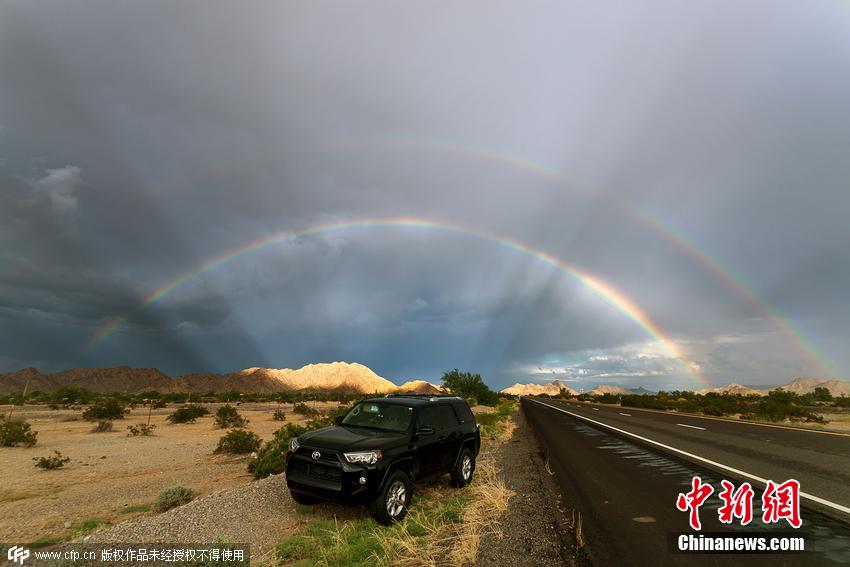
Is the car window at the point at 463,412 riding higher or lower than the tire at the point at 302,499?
higher

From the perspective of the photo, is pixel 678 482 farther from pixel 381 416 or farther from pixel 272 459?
pixel 272 459

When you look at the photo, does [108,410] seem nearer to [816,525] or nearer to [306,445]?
[306,445]

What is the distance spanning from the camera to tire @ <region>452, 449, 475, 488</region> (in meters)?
9.77

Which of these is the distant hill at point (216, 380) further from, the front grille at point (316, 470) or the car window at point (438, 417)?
the front grille at point (316, 470)

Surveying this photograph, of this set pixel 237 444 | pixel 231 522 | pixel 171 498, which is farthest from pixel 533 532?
pixel 237 444

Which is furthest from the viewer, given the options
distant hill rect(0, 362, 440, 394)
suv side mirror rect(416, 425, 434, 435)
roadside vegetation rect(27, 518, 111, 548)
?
distant hill rect(0, 362, 440, 394)

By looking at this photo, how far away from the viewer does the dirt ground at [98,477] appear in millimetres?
9195

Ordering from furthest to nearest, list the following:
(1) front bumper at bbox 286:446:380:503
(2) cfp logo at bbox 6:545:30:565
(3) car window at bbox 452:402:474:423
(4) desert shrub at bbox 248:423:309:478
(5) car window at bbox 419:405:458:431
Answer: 1. (4) desert shrub at bbox 248:423:309:478
2. (3) car window at bbox 452:402:474:423
3. (5) car window at bbox 419:405:458:431
4. (1) front bumper at bbox 286:446:380:503
5. (2) cfp logo at bbox 6:545:30:565

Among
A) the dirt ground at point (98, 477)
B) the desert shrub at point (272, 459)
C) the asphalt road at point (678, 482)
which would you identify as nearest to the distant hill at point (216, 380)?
the dirt ground at point (98, 477)

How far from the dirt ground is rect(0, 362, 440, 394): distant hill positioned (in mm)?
74188

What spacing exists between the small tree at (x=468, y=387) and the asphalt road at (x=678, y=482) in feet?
137

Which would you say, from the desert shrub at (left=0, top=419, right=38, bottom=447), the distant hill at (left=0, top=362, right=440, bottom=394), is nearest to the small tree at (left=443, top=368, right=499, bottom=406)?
the distant hill at (left=0, top=362, right=440, bottom=394)

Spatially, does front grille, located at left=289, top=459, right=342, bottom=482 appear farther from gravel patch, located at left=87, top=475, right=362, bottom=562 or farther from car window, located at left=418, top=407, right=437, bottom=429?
car window, located at left=418, top=407, right=437, bottom=429

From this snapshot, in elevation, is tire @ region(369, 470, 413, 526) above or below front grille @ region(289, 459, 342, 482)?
below
